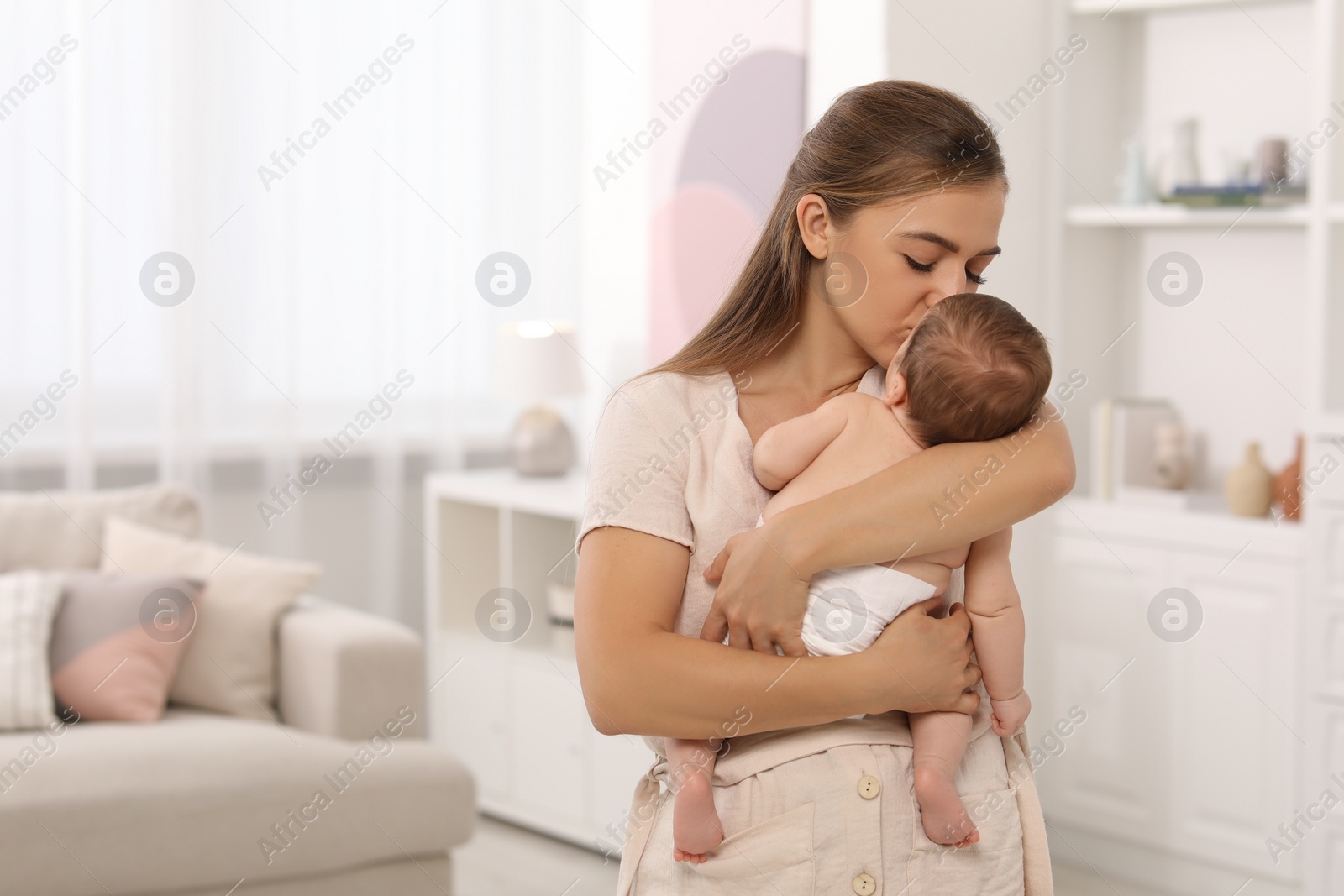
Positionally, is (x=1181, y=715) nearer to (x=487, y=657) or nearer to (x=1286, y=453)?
(x=1286, y=453)

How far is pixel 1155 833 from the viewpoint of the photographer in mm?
2889

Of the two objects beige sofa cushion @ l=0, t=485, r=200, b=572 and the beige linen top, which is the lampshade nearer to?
beige sofa cushion @ l=0, t=485, r=200, b=572

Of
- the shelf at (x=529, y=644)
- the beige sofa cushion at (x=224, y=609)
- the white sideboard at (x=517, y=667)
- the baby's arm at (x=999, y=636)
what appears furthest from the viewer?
the shelf at (x=529, y=644)

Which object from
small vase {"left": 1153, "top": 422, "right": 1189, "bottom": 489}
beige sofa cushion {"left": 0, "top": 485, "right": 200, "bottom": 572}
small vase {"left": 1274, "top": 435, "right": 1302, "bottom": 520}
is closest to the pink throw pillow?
beige sofa cushion {"left": 0, "top": 485, "right": 200, "bottom": 572}

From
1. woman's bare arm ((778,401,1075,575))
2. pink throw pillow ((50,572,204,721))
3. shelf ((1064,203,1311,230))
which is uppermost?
shelf ((1064,203,1311,230))

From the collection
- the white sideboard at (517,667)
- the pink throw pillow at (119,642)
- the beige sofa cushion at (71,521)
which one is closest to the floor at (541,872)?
the white sideboard at (517,667)

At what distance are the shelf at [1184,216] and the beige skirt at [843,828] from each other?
6.78ft

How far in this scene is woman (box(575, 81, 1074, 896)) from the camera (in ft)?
3.36

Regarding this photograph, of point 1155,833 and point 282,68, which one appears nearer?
point 1155,833

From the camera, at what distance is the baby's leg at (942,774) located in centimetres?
103

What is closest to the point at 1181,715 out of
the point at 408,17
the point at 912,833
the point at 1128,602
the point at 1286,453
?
the point at 1128,602

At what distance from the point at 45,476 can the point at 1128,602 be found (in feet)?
9.33

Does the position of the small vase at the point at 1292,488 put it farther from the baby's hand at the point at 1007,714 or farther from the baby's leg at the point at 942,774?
the baby's leg at the point at 942,774

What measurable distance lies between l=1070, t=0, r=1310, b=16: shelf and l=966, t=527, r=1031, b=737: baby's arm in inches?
87.6
